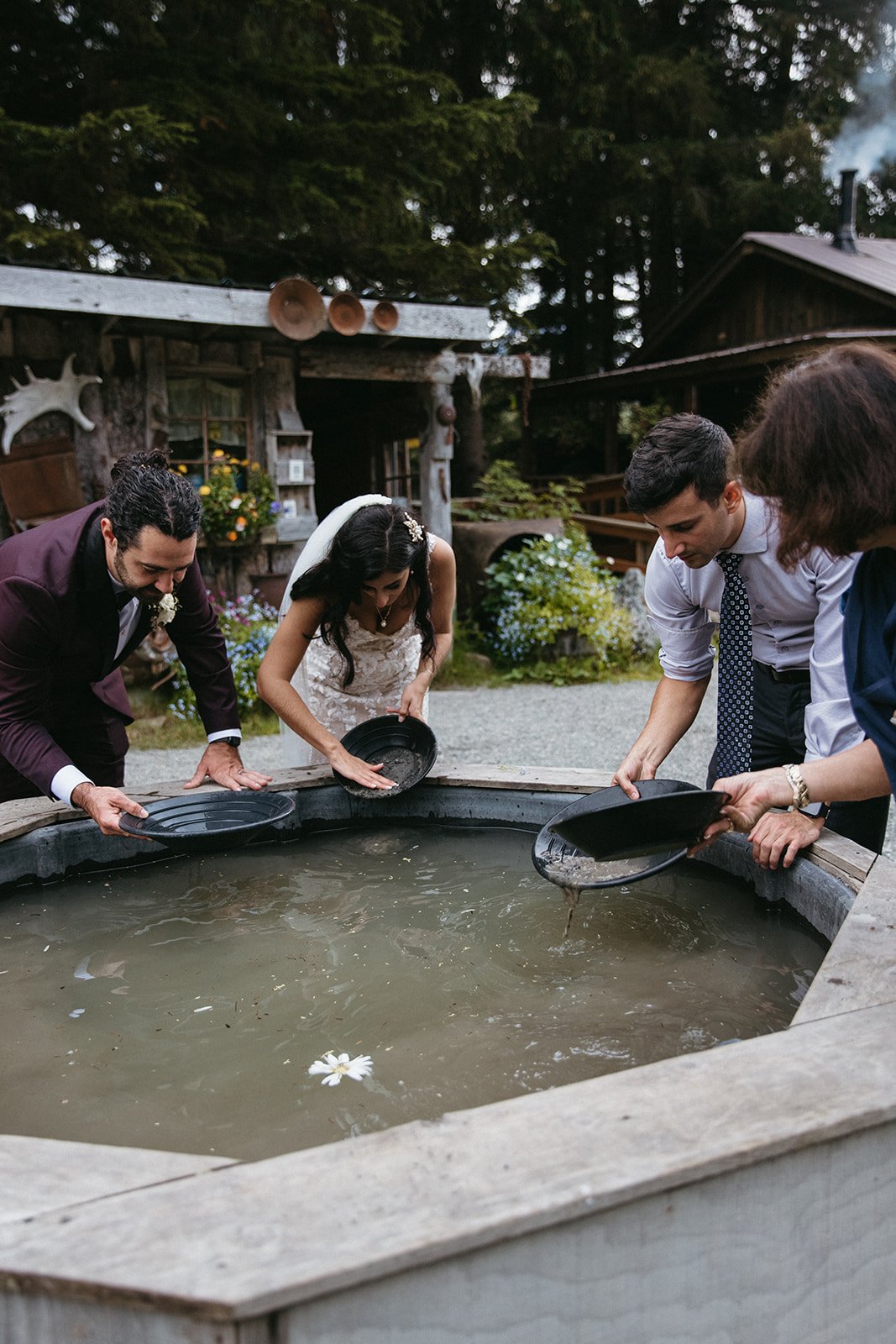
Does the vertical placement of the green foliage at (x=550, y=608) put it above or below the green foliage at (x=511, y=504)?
below

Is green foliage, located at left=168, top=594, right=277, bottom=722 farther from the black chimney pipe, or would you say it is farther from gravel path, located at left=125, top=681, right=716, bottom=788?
the black chimney pipe

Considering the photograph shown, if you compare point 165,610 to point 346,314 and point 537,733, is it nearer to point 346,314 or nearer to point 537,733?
point 537,733

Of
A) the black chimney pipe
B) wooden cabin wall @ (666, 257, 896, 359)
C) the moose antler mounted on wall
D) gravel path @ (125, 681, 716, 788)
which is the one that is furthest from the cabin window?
the black chimney pipe

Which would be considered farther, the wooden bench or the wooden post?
the wooden bench

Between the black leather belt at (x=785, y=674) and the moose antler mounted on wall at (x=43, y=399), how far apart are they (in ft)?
21.0

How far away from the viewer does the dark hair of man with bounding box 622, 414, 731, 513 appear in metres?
2.52

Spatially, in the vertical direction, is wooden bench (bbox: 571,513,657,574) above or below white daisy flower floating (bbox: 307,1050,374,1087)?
below

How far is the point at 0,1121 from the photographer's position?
1.94 metres

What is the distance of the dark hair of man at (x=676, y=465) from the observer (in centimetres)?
252

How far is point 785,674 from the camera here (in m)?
2.92

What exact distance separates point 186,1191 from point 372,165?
11248mm

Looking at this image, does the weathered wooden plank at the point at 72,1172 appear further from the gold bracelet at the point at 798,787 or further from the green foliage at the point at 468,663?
the green foliage at the point at 468,663

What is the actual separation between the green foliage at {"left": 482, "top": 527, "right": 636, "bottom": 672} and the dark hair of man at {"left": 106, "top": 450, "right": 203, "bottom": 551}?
7.10m

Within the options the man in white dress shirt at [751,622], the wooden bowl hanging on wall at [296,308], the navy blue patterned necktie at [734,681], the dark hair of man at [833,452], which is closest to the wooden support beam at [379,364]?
the wooden bowl hanging on wall at [296,308]
